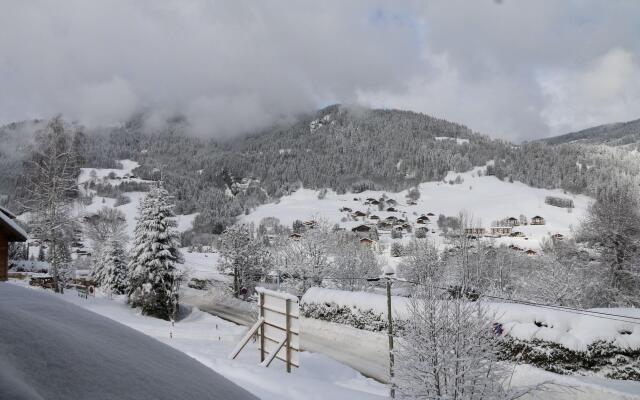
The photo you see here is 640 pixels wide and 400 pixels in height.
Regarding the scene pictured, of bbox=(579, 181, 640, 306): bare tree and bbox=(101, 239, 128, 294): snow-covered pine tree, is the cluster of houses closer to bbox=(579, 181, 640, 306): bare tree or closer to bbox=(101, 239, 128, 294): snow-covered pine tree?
bbox=(579, 181, 640, 306): bare tree

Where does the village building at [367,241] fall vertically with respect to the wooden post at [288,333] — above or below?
below

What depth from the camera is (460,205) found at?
161250mm

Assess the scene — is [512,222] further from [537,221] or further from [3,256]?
[3,256]

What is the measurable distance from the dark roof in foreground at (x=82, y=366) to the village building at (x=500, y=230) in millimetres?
126380

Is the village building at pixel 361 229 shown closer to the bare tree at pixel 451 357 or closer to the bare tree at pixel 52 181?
the bare tree at pixel 52 181

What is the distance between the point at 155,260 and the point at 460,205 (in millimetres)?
144095

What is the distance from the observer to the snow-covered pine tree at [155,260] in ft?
107

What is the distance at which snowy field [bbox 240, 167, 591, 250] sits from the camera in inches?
5243

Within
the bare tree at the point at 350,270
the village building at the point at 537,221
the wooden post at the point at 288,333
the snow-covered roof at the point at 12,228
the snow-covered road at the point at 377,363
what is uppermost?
the village building at the point at 537,221

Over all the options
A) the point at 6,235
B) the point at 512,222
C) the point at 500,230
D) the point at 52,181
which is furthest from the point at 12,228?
the point at 512,222

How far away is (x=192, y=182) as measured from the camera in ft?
637

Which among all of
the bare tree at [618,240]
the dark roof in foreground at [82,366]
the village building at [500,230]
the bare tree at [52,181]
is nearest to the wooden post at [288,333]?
the dark roof in foreground at [82,366]

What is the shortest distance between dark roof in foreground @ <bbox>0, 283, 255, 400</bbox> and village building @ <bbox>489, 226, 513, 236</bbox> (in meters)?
126

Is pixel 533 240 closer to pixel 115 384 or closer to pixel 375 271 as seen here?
pixel 375 271
